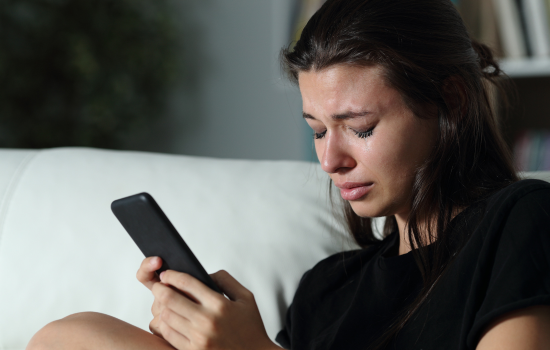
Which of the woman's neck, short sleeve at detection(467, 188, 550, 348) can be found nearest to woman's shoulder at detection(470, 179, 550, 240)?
short sleeve at detection(467, 188, 550, 348)

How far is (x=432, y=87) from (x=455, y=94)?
50mm

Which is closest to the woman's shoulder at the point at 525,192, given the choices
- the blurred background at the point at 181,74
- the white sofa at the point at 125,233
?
the white sofa at the point at 125,233

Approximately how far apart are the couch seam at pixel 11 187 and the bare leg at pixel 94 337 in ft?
1.29

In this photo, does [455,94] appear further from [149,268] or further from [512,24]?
[512,24]

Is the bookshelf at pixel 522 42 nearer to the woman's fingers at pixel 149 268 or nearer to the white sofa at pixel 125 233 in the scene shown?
the white sofa at pixel 125 233

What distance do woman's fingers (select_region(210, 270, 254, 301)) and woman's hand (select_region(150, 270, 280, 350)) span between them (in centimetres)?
1

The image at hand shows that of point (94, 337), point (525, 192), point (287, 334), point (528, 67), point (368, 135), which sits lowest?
point (287, 334)

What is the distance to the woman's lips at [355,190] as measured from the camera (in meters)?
0.71

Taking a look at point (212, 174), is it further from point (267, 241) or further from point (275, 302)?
point (275, 302)

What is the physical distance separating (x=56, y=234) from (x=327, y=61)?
689 millimetres

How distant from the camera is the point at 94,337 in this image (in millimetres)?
723

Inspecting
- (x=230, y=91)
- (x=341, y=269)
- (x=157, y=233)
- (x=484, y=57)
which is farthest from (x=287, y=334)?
(x=230, y=91)

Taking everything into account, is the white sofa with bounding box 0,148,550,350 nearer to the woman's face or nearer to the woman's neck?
the woman's neck

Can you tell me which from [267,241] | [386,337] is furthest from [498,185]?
[267,241]
